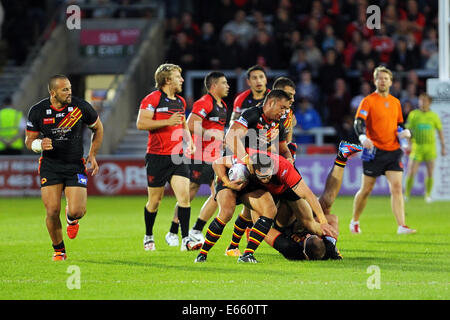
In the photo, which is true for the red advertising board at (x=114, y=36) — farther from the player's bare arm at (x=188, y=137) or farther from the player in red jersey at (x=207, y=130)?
the player's bare arm at (x=188, y=137)

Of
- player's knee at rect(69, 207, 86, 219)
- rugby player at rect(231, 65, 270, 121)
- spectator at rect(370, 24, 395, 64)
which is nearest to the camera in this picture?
player's knee at rect(69, 207, 86, 219)

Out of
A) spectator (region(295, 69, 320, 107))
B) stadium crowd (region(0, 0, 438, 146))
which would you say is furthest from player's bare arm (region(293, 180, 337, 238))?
spectator (region(295, 69, 320, 107))

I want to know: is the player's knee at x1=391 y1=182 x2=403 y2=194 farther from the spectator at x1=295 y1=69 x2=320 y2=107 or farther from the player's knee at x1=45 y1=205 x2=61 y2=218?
the spectator at x1=295 y1=69 x2=320 y2=107

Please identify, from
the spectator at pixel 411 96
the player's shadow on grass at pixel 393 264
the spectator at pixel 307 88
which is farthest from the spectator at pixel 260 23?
the player's shadow on grass at pixel 393 264

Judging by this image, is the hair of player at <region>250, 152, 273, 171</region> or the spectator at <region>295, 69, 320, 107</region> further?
the spectator at <region>295, 69, 320, 107</region>

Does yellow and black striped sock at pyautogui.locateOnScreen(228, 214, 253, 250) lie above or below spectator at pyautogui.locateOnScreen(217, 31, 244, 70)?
below

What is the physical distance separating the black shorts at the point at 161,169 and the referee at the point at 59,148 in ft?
4.21

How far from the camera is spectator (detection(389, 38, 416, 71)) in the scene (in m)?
23.2

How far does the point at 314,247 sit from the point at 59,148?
307 centimetres

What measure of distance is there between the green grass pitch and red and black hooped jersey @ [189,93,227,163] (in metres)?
1.25

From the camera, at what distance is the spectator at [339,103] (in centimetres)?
2275

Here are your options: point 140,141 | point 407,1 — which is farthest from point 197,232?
point 407,1

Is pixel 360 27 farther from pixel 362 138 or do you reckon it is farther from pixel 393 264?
pixel 393 264
